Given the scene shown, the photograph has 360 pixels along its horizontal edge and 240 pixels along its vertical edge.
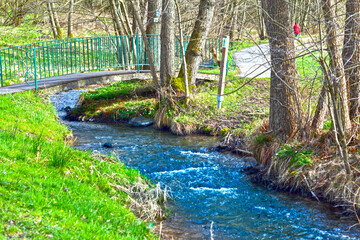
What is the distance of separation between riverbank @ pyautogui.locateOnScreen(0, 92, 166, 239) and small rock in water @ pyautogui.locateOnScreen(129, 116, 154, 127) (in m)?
5.74

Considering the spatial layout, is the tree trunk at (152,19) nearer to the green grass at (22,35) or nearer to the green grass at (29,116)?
the green grass at (29,116)

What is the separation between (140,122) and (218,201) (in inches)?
278

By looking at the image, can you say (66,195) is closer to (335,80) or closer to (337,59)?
(335,80)

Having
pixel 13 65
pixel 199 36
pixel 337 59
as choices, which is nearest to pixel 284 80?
pixel 337 59

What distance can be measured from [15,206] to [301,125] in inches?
225

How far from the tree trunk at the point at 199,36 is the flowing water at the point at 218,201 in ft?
11.5

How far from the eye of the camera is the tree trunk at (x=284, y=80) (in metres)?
8.18

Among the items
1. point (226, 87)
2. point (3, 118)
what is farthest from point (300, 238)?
point (226, 87)

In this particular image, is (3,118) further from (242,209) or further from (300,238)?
(300,238)

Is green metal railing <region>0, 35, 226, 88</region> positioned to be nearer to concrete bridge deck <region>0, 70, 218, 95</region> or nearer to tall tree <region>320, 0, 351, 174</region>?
concrete bridge deck <region>0, 70, 218, 95</region>

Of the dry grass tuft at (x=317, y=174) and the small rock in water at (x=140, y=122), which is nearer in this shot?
the dry grass tuft at (x=317, y=174)

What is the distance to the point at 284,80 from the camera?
824 centimetres

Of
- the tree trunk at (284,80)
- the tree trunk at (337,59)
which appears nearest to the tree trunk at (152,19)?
the tree trunk at (284,80)

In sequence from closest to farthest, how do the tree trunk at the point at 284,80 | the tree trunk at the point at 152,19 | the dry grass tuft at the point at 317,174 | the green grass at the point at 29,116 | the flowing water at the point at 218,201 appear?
the flowing water at the point at 218,201 < the dry grass tuft at the point at 317,174 < the tree trunk at the point at 284,80 < the green grass at the point at 29,116 < the tree trunk at the point at 152,19
